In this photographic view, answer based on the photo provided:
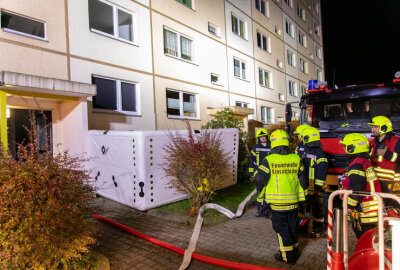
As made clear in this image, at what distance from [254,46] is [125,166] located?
14.5 m

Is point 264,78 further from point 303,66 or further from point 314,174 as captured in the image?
point 314,174

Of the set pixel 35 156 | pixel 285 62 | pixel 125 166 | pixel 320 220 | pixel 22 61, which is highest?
pixel 285 62

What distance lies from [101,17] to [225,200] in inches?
302

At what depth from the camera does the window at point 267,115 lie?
18.4m

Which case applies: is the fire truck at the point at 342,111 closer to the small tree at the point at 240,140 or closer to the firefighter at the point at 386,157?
the firefighter at the point at 386,157

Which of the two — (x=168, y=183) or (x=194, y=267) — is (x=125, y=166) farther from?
(x=194, y=267)

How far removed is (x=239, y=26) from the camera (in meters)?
16.6

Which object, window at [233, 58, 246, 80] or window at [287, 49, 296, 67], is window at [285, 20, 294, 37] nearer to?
window at [287, 49, 296, 67]

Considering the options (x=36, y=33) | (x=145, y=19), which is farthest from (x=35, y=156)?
(x=145, y=19)

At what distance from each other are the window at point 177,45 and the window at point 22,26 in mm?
4921

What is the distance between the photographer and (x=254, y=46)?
1761cm

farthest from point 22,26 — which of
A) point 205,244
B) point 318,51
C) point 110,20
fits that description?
point 318,51

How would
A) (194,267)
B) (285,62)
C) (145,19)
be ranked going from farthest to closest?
(285,62) < (145,19) < (194,267)

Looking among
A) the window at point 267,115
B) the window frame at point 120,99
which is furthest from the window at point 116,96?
the window at point 267,115
